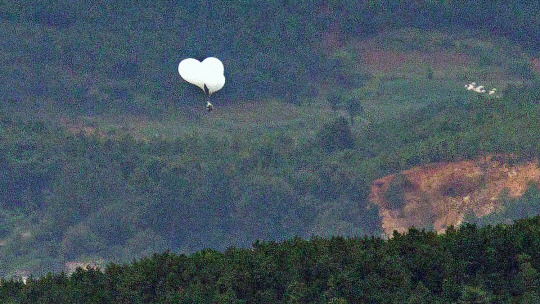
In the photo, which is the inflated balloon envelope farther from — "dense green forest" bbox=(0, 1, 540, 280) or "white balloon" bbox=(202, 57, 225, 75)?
"dense green forest" bbox=(0, 1, 540, 280)

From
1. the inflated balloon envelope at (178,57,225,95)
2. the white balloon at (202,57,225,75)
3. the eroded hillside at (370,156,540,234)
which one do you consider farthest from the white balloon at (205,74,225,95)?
the eroded hillside at (370,156,540,234)

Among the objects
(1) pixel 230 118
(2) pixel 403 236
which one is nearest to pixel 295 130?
(1) pixel 230 118

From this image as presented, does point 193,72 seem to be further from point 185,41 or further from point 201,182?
point 185,41

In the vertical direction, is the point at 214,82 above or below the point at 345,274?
above


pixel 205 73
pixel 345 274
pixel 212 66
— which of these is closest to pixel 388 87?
pixel 212 66

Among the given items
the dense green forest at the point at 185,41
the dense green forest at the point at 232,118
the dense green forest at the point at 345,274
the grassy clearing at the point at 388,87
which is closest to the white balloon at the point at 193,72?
the dense green forest at the point at 345,274

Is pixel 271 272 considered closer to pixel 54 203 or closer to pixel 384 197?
pixel 384 197
